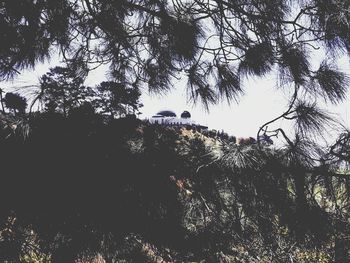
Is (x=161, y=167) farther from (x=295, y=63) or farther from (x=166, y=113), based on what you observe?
(x=166, y=113)

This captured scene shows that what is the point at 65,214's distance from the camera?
179 centimetres

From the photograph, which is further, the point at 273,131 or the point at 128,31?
the point at 128,31

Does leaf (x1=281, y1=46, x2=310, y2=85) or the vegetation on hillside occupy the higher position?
leaf (x1=281, y1=46, x2=310, y2=85)

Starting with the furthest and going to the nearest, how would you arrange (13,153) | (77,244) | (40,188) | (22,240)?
(22,240) < (77,244) < (40,188) < (13,153)

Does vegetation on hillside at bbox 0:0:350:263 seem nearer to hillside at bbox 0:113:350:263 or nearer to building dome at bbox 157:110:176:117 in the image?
hillside at bbox 0:113:350:263

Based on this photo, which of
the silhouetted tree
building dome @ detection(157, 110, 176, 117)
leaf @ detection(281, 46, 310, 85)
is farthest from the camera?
building dome @ detection(157, 110, 176, 117)

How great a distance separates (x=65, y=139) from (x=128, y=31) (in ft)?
6.58

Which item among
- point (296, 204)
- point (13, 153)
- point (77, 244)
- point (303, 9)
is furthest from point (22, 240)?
point (303, 9)

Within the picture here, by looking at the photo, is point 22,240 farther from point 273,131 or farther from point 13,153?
point 273,131

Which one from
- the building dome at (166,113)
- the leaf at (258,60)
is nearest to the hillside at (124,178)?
the leaf at (258,60)

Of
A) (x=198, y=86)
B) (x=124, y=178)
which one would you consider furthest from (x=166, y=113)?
(x=124, y=178)

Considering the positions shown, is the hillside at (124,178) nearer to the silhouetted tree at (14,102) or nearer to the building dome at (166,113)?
the silhouetted tree at (14,102)

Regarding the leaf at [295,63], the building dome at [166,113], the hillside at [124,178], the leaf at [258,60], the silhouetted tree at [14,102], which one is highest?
the building dome at [166,113]

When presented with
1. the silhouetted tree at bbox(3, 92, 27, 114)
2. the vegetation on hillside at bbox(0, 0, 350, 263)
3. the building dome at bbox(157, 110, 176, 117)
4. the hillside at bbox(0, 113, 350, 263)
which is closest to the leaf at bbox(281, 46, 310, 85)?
the vegetation on hillside at bbox(0, 0, 350, 263)
